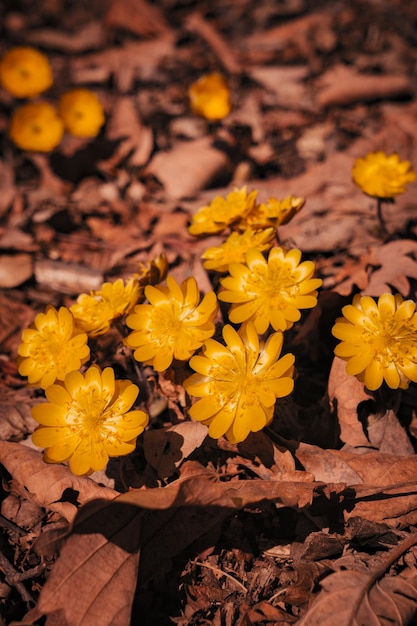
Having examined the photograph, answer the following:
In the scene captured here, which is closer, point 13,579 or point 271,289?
point 13,579

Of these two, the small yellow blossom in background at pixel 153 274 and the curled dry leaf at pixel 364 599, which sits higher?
the small yellow blossom in background at pixel 153 274

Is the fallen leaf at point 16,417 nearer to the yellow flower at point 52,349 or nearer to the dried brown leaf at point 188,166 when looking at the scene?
the yellow flower at point 52,349

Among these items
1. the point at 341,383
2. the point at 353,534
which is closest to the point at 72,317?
the point at 341,383

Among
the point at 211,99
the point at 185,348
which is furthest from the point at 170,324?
the point at 211,99

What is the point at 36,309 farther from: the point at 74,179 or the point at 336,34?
the point at 336,34

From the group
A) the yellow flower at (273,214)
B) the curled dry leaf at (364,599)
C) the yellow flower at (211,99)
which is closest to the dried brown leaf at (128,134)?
the yellow flower at (211,99)

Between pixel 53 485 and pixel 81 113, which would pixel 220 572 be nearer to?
pixel 53 485
